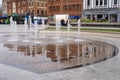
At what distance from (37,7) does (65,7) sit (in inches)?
798

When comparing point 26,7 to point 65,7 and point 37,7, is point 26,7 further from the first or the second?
point 65,7

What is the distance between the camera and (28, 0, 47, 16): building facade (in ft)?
361

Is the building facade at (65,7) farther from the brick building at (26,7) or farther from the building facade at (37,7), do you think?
the brick building at (26,7)

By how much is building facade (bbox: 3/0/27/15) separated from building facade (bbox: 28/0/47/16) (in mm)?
4038

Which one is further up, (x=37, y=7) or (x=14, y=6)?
(x=14, y=6)

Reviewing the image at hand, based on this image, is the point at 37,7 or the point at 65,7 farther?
the point at 37,7

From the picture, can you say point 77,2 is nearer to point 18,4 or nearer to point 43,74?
point 18,4

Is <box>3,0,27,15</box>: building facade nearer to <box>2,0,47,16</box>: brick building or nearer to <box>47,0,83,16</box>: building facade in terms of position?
<box>2,0,47,16</box>: brick building

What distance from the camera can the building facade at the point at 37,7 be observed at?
109938 millimetres

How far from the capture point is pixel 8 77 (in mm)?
8398

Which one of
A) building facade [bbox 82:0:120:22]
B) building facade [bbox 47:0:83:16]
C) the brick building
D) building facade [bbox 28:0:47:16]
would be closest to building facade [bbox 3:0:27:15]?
the brick building

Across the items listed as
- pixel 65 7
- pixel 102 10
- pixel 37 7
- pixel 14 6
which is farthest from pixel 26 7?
pixel 102 10

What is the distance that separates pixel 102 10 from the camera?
79562 millimetres

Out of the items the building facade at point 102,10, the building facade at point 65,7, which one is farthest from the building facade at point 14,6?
the building facade at point 102,10
